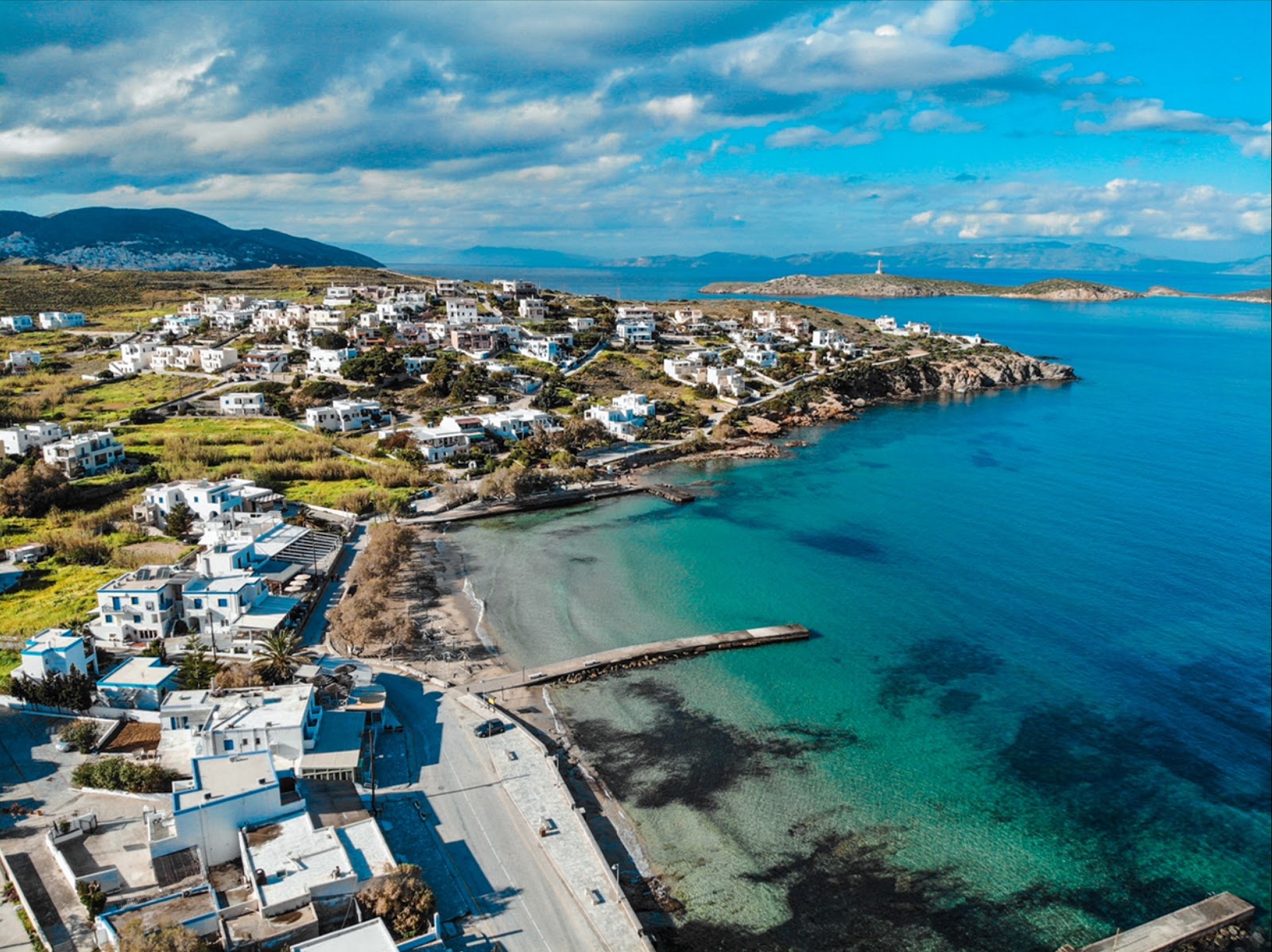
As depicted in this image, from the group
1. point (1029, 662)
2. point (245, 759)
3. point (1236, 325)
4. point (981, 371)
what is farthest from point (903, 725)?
point (1236, 325)

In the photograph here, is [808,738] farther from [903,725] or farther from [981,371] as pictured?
[981,371]

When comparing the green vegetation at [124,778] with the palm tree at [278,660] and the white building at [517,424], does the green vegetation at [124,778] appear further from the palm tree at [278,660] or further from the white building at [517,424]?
the white building at [517,424]

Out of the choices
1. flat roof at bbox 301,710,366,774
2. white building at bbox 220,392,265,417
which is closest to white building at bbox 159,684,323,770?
flat roof at bbox 301,710,366,774

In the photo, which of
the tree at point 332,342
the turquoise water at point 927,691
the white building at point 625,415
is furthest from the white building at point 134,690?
the tree at point 332,342

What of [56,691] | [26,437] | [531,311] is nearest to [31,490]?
[26,437]

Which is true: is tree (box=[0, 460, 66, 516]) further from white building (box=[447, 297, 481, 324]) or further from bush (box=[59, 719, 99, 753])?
white building (box=[447, 297, 481, 324])
